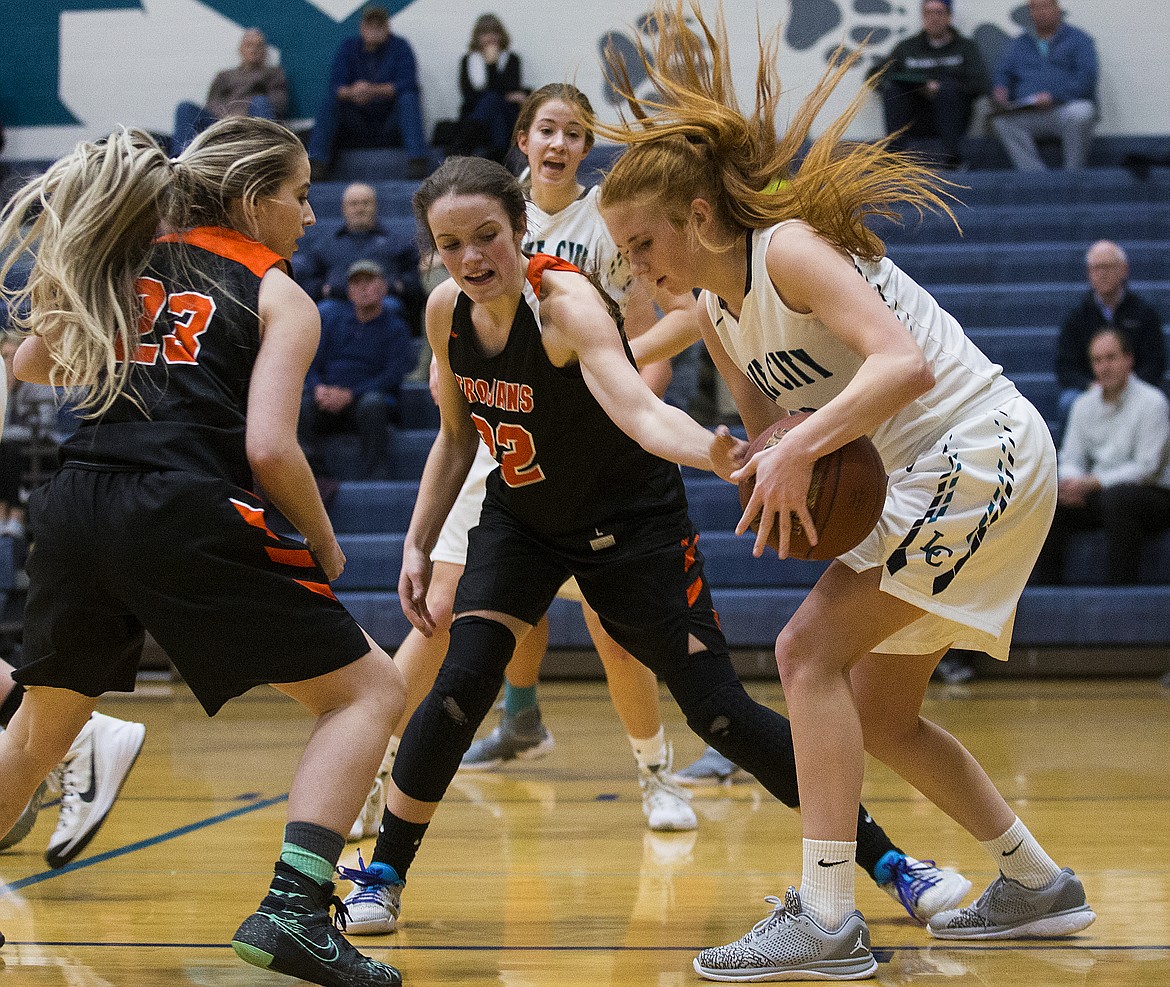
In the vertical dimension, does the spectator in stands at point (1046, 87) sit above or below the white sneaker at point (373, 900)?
above

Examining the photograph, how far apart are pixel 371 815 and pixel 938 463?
1906 millimetres

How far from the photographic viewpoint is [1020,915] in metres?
2.69

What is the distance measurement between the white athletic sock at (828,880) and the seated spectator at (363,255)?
6.70m

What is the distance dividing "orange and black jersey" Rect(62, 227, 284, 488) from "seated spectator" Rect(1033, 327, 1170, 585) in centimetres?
540

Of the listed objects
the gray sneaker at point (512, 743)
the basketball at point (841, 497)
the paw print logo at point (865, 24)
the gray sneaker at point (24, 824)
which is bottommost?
the gray sneaker at point (512, 743)

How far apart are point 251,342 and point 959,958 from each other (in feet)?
5.44

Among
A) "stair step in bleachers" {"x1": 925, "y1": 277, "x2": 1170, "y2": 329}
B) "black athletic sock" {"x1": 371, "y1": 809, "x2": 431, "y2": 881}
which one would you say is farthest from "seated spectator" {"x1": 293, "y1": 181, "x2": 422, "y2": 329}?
"black athletic sock" {"x1": 371, "y1": 809, "x2": 431, "y2": 881}

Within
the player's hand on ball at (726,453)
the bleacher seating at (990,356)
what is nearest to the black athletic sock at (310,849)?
the player's hand on ball at (726,453)

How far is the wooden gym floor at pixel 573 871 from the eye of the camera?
2555mm

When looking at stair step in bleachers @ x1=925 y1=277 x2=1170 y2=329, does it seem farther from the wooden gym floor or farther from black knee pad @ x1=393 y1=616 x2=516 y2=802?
black knee pad @ x1=393 y1=616 x2=516 y2=802

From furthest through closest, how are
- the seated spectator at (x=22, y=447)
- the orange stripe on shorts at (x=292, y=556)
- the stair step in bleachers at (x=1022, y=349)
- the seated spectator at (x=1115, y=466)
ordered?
the stair step in bleachers at (x=1022, y=349)
the seated spectator at (x=22, y=447)
the seated spectator at (x=1115, y=466)
the orange stripe on shorts at (x=292, y=556)

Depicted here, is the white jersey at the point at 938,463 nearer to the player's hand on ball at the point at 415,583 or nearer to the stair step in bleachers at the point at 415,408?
the player's hand on ball at the point at 415,583

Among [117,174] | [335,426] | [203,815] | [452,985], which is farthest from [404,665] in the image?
[335,426]

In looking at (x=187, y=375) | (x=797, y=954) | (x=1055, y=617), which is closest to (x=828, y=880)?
(x=797, y=954)
